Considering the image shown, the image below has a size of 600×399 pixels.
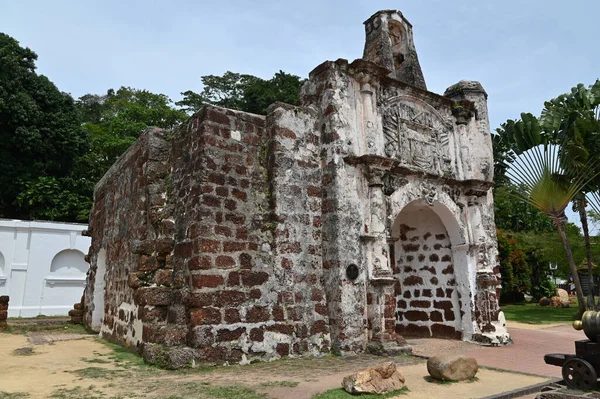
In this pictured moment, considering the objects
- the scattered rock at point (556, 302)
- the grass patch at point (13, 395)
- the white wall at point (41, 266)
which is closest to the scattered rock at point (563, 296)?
the scattered rock at point (556, 302)

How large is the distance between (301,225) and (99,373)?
3269 mm

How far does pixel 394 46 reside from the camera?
10.4m

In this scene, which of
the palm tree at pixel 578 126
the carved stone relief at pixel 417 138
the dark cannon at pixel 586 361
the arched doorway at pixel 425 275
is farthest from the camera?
the palm tree at pixel 578 126

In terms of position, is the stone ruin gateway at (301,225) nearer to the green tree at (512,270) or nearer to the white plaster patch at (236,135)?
the white plaster patch at (236,135)

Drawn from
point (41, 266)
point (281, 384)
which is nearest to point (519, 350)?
point (281, 384)

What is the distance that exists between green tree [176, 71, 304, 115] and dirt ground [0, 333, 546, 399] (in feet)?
66.3

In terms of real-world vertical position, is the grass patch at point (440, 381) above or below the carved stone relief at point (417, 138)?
below

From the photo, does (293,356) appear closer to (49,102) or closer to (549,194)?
(549,194)

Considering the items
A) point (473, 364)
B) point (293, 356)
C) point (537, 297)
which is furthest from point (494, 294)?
point (537, 297)

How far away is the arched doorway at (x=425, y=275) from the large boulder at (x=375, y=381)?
4.25 metres

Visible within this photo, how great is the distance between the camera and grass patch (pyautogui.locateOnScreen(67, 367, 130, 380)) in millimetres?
5023

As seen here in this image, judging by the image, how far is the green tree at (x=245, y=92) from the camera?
2600 centimetres

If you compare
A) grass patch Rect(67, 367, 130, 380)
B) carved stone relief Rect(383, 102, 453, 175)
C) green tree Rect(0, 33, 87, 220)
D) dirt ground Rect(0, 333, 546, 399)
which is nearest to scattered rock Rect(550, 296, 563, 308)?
carved stone relief Rect(383, 102, 453, 175)

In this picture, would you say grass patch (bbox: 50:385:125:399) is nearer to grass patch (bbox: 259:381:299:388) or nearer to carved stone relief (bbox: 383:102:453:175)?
grass patch (bbox: 259:381:299:388)
